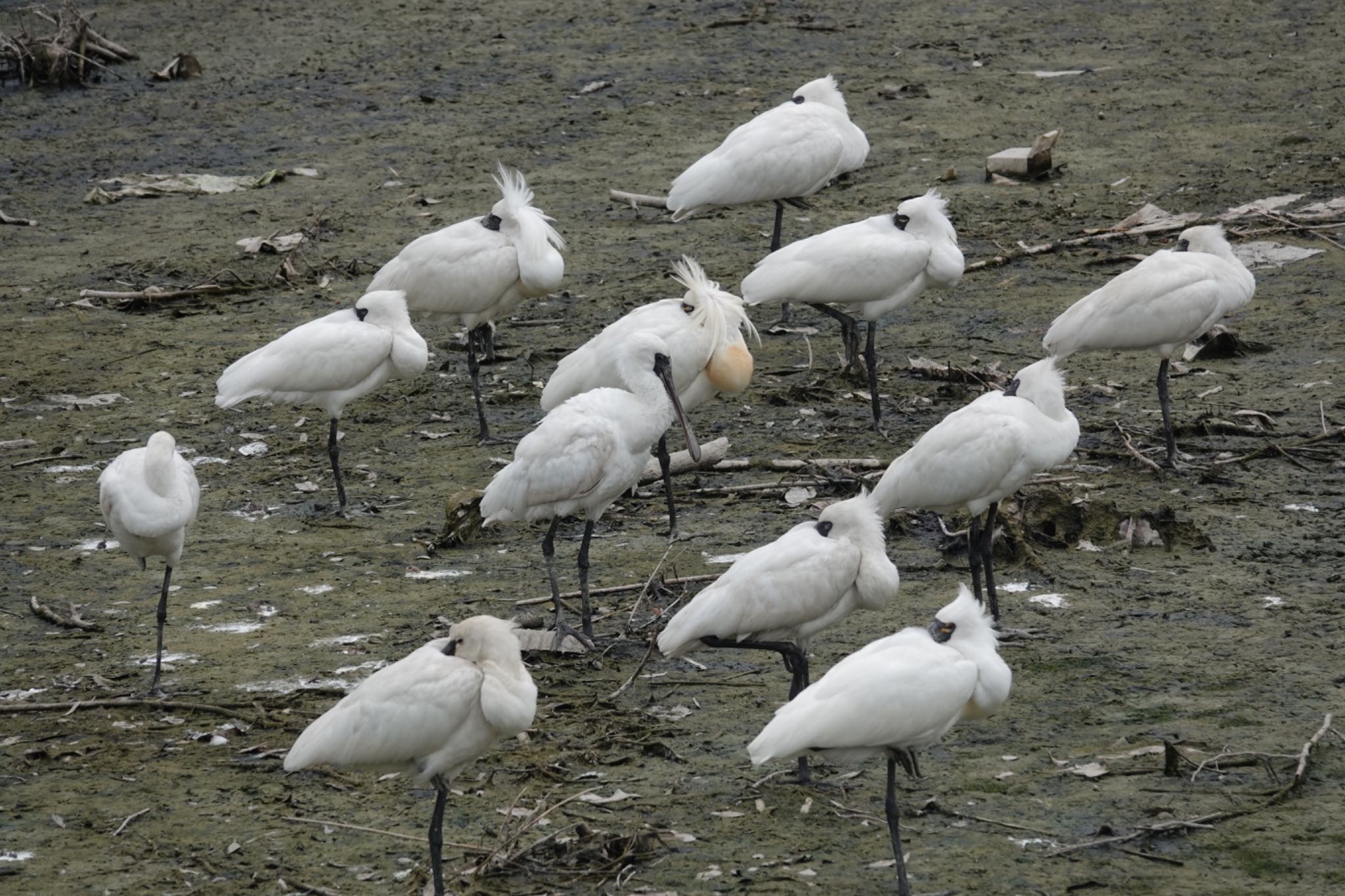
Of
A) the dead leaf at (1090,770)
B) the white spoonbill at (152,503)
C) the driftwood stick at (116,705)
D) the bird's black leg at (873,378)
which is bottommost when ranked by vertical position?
the dead leaf at (1090,770)

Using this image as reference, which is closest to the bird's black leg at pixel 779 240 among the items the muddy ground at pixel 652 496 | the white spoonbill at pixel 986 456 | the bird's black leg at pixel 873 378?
the muddy ground at pixel 652 496

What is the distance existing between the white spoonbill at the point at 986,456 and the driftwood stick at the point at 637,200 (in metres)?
6.51

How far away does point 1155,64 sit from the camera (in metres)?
16.0

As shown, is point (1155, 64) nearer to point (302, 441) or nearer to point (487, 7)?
point (487, 7)

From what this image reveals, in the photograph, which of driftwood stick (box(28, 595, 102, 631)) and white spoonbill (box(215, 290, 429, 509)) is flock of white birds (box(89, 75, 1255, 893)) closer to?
white spoonbill (box(215, 290, 429, 509))

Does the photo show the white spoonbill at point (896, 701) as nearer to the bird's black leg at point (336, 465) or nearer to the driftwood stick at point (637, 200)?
the bird's black leg at point (336, 465)

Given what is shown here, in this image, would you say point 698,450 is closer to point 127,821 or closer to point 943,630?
point 943,630

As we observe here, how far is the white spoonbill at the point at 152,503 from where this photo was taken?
685 centimetres

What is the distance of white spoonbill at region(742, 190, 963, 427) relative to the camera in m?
9.36

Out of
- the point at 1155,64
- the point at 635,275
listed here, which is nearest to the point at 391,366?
the point at 635,275

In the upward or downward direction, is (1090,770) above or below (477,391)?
below

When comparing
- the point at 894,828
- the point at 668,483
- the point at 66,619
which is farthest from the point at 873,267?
the point at 894,828

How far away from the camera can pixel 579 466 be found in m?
6.97

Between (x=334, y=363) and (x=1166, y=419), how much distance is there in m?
4.18
